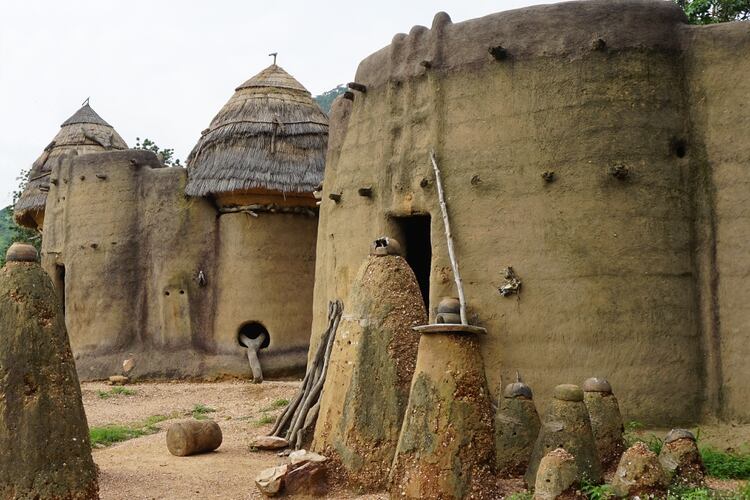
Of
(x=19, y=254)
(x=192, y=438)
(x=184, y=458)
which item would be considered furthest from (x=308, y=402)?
(x=19, y=254)

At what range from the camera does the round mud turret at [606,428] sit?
7598 mm

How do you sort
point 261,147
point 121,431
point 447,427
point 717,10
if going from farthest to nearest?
point 261,147 → point 717,10 → point 121,431 → point 447,427

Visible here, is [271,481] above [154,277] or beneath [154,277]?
beneath

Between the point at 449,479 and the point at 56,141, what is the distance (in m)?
17.8

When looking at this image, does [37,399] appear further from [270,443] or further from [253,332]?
[253,332]

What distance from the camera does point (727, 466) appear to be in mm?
7668

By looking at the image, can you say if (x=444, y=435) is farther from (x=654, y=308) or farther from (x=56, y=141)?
(x=56, y=141)

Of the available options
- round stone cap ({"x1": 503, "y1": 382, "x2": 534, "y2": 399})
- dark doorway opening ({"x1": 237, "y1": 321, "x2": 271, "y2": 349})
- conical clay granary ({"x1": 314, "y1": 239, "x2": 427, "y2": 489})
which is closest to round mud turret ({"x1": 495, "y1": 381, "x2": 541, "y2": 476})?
round stone cap ({"x1": 503, "y1": 382, "x2": 534, "y2": 399})

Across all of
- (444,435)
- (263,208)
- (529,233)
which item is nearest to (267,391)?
(263,208)

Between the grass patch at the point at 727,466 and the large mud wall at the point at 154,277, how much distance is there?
972 centimetres

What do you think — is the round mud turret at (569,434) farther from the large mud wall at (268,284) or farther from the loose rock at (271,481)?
the large mud wall at (268,284)

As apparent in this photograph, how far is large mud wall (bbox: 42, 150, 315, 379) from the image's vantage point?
16.7m

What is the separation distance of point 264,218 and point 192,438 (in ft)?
26.0

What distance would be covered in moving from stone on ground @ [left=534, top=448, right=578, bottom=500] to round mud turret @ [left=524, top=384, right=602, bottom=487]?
27 cm
